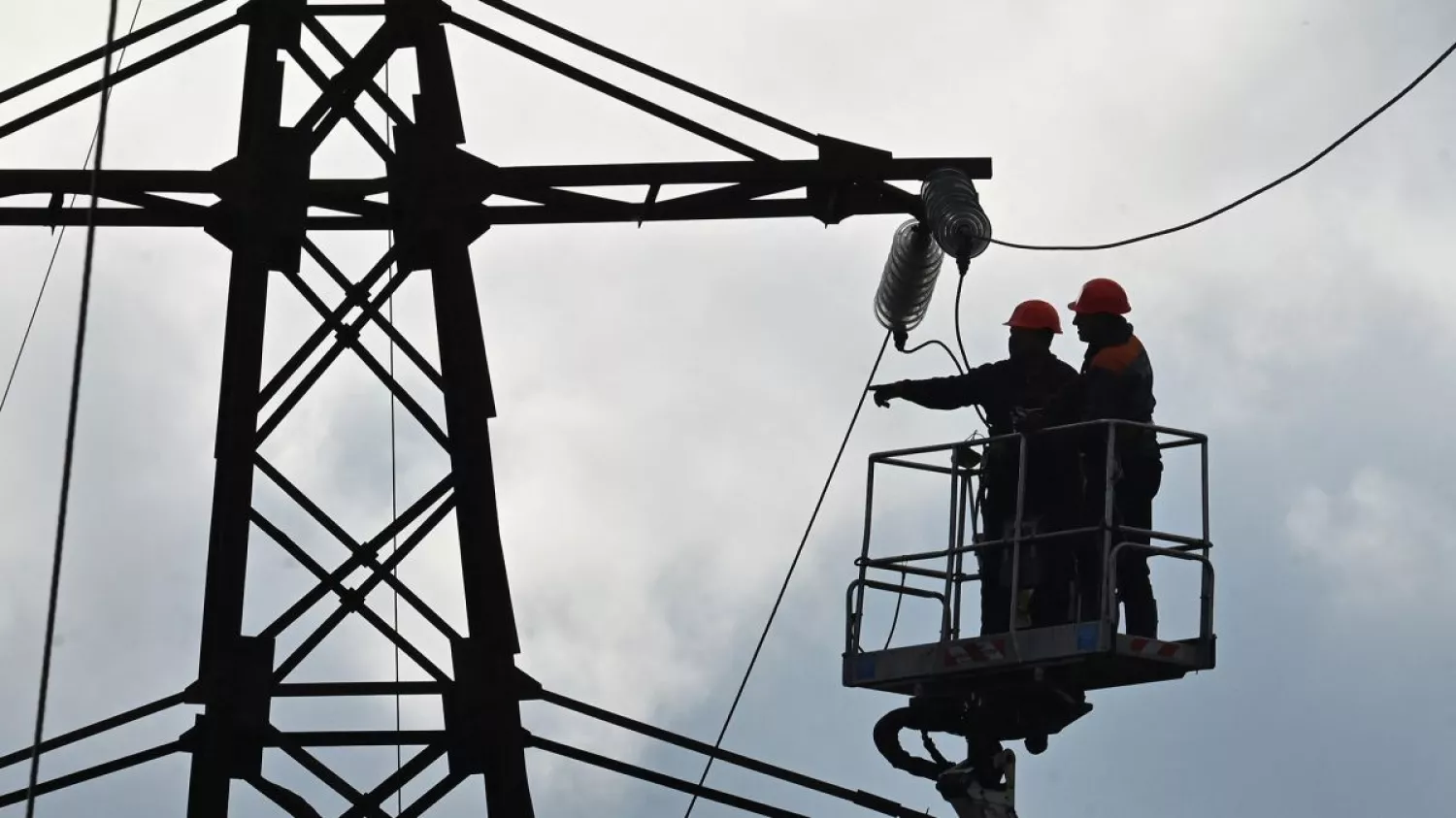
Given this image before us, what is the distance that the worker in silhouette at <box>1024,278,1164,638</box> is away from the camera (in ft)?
48.6

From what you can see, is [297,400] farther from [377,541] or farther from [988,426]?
[988,426]

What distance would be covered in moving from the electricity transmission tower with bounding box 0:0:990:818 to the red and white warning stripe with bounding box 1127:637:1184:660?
2.57 metres

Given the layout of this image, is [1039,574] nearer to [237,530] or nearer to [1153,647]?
[1153,647]

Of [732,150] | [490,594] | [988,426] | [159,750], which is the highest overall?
[732,150]

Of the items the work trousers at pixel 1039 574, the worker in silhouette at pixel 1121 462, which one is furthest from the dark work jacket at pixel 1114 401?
the work trousers at pixel 1039 574

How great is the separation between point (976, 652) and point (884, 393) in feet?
5.98

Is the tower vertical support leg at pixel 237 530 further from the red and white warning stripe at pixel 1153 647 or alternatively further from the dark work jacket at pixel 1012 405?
the red and white warning stripe at pixel 1153 647

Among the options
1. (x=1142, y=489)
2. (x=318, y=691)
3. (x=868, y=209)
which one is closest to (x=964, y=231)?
(x=868, y=209)

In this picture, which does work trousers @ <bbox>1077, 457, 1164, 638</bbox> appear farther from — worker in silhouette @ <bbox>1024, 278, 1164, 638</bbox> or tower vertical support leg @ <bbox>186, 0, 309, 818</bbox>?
tower vertical support leg @ <bbox>186, 0, 309, 818</bbox>

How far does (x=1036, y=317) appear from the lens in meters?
15.8

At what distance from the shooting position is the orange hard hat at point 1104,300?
50.5 ft

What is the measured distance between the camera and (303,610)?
15461mm

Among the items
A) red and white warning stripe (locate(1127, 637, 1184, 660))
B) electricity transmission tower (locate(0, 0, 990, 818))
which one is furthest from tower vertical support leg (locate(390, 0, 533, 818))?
red and white warning stripe (locate(1127, 637, 1184, 660))

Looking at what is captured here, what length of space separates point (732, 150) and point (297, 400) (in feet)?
9.56
